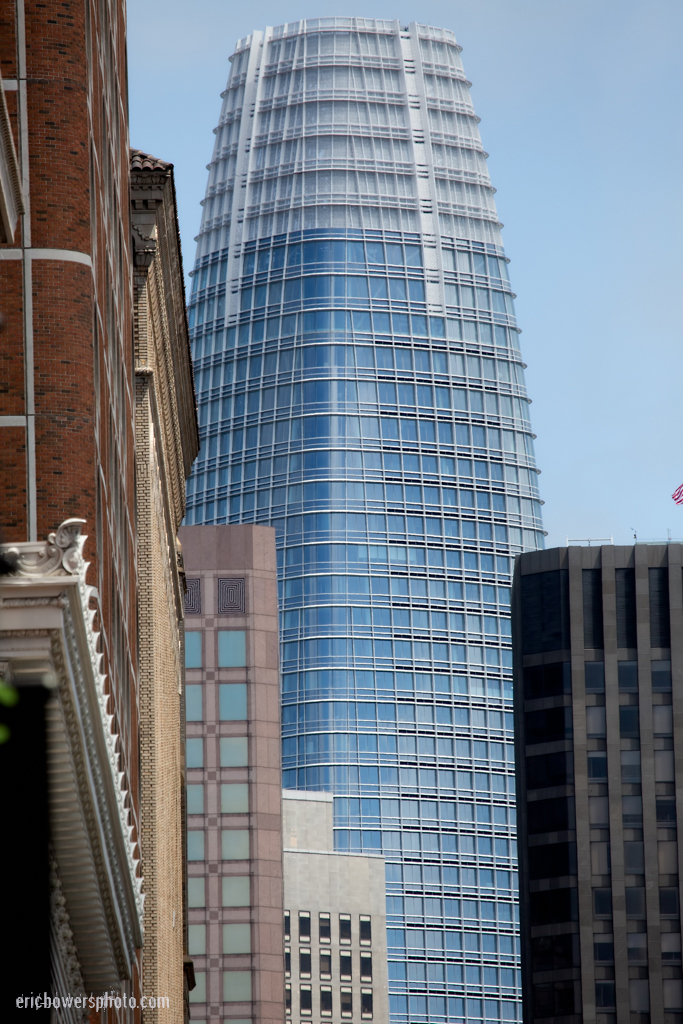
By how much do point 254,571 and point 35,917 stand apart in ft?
416

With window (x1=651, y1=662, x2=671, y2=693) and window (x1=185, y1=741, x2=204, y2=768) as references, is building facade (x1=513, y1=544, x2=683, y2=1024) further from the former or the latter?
window (x1=185, y1=741, x2=204, y2=768)

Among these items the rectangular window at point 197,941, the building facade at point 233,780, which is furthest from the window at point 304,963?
the rectangular window at point 197,941

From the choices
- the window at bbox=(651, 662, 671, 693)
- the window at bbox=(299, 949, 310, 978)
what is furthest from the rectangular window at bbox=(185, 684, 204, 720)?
the window at bbox=(299, 949, 310, 978)

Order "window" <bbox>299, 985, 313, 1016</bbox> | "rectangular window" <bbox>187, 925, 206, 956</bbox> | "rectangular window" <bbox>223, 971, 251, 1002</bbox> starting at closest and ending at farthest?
"rectangular window" <bbox>223, 971, 251, 1002</bbox>
"rectangular window" <bbox>187, 925, 206, 956</bbox>
"window" <bbox>299, 985, 313, 1016</bbox>

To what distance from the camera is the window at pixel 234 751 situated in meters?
145

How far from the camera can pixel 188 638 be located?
149125 mm

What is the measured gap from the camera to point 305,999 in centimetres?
19700

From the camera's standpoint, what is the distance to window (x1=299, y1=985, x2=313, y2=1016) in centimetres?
19688

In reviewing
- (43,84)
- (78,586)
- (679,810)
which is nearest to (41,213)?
(43,84)

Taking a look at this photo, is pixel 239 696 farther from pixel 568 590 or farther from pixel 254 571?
pixel 568 590

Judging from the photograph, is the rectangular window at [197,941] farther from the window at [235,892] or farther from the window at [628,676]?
the window at [628,676]

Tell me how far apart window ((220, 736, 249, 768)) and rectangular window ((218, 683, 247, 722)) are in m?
1.42

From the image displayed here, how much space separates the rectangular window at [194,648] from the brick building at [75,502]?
8885 centimetres

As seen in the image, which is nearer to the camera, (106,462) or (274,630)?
(106,462)
